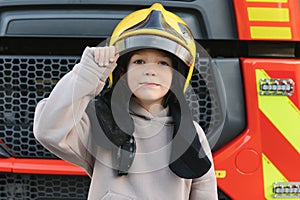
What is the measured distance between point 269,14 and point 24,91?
1.10 m

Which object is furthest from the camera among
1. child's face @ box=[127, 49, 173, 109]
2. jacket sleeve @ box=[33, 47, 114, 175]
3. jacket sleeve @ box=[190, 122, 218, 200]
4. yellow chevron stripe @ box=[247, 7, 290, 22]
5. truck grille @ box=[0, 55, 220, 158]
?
truck grille @ box=[0, 55, 220, 158]

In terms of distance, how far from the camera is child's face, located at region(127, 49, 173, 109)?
1.71m

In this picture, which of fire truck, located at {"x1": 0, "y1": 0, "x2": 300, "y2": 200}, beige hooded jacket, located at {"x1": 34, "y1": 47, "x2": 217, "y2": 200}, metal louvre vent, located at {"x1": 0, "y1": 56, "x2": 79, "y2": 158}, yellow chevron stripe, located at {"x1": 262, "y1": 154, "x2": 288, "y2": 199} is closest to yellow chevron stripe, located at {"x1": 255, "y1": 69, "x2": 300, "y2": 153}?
fire truck, located at {"x1": 0, "y1": 0, "x2": 300, "y2": 200}

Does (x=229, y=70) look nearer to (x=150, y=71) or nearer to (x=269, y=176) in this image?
(x=269, y=176)

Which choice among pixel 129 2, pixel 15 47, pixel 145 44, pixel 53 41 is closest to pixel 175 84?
pixel 145 44

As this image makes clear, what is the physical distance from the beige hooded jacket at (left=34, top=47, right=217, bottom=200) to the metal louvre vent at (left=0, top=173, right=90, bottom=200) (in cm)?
57

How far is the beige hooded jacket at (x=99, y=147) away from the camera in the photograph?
161 cm

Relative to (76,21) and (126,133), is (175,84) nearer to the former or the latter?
(126,133)

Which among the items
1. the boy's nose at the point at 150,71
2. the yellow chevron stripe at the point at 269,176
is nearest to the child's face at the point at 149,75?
the boy's nose at the point at 150,71

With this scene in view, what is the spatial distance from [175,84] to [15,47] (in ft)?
2.89

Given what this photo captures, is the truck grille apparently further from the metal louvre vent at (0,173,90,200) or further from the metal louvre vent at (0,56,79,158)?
the metal louvre vent at (0,173,90,200)

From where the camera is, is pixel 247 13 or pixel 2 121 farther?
pixel 2 121

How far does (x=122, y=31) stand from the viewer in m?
1.81

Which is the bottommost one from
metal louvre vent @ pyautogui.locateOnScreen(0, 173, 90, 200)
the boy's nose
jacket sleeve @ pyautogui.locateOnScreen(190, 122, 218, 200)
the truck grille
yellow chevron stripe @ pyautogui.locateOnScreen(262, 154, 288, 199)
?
yellow chevron stripe @ pyautogui.locateOnScreen(262, 154, 288, 199)
